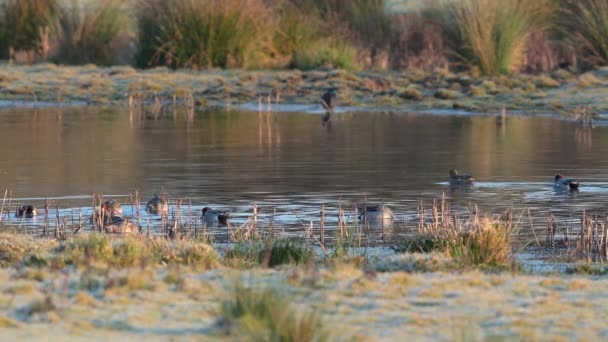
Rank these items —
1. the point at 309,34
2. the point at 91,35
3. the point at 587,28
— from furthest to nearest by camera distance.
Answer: the point at 91,35, the point at 309,34, the point at 587,28

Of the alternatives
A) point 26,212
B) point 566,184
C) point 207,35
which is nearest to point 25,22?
point 207,35

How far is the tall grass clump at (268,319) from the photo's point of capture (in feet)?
21.0

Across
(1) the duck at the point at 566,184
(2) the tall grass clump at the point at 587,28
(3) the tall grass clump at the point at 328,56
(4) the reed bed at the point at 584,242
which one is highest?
(2) the tall grass clump at the point at 587,28

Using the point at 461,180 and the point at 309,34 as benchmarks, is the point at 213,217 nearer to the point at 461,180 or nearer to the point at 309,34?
the point at 461,180

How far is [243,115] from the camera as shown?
2839cm

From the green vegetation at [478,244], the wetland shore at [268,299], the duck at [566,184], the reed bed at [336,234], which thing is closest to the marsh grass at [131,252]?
→ the wetland shore at [268,299]

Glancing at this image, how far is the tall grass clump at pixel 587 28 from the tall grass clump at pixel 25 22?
14228 mm

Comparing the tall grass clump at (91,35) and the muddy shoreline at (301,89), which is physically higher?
the tall grass clump at (91,35)

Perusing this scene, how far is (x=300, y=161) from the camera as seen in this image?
19250 millimetres

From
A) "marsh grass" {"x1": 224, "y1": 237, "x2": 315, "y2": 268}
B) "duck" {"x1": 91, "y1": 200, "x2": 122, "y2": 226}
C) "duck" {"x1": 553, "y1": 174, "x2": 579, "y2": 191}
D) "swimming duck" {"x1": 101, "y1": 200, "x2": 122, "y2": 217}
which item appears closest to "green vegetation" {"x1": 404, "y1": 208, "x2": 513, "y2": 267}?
"marsh grass" {"x1": 224, "y1": 237, "x2": 315, "y2": 268}

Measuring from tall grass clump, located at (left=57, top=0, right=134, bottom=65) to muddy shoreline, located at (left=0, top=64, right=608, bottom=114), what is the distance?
93.7 inches

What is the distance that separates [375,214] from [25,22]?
86.6ft

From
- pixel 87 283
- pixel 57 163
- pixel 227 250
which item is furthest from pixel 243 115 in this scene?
pixel 87 283

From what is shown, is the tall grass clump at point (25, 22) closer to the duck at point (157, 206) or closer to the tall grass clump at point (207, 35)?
the tall grass clump at point (207, 35)
